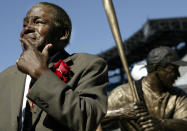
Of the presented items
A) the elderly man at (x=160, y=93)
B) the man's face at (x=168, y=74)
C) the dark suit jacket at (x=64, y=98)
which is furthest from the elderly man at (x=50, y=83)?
the man's face at (x=168, y=74)

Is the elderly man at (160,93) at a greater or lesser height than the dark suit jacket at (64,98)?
lesser

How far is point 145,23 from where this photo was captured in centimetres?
2655

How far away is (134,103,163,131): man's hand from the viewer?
3671 millimetres

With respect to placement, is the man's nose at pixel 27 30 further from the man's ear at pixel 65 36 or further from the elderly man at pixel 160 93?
the elderly man at pixel 160 93

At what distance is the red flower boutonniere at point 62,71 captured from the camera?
65.0 inches

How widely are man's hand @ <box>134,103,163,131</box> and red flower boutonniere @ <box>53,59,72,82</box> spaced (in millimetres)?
2044

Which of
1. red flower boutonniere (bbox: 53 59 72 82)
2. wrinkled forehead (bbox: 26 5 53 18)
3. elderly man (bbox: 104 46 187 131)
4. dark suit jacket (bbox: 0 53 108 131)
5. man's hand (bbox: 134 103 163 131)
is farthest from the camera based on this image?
elderly man (bbox: 104 46 187 131)

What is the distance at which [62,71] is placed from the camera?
166cm

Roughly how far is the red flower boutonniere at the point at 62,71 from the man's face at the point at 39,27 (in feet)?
0.37

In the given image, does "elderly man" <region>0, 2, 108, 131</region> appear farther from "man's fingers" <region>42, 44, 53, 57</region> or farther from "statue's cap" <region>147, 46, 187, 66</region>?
"statue's cap" <region>147, 46, 187, 66</region>

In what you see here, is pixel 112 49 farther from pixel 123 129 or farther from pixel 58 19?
pixel 58 19

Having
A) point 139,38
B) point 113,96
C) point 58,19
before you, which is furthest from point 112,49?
point 58,19

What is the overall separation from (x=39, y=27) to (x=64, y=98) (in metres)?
0.48

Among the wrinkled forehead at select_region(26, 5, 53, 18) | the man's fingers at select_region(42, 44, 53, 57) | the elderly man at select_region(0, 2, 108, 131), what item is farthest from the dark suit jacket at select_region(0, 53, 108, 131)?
the wrinkled forehead at select_region(26, 5, 53, 18)
